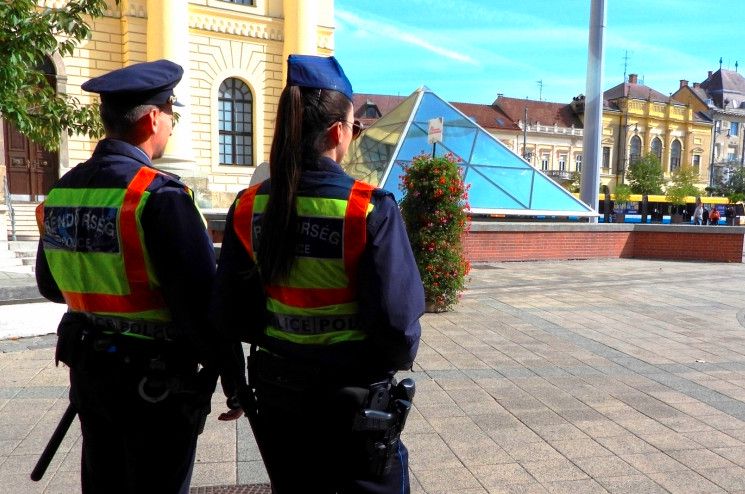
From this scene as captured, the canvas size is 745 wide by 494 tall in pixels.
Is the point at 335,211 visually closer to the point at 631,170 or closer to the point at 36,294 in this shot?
the point at 36,294

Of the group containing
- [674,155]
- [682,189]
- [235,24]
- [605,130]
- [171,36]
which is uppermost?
[605,130]

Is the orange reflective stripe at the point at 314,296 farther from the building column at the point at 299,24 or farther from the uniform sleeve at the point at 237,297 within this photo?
the building column at the point at 299,24

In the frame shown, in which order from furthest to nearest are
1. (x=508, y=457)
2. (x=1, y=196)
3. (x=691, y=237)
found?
1. (x=691, y=237)
2. (x=1, y=196)
3. (x=508, y=457)

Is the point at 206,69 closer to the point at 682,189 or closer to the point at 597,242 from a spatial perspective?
the point at 597,242

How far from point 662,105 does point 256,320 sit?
282 ft

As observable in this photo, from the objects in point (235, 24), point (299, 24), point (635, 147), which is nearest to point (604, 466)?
point (299, 24)

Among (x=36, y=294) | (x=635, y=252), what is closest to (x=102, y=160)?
(x=36, y=294)

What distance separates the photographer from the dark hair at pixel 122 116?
218 centimetres

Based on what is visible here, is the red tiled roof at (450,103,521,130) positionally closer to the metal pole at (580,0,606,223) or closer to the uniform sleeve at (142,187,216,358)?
the metal pole at (580,0,606,223)

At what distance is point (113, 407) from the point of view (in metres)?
2.06

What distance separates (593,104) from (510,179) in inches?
117

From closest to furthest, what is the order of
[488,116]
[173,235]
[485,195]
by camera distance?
[173,235], [485,195], [488,116]

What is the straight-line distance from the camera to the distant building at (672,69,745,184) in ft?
268

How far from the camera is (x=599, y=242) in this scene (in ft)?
51.8
